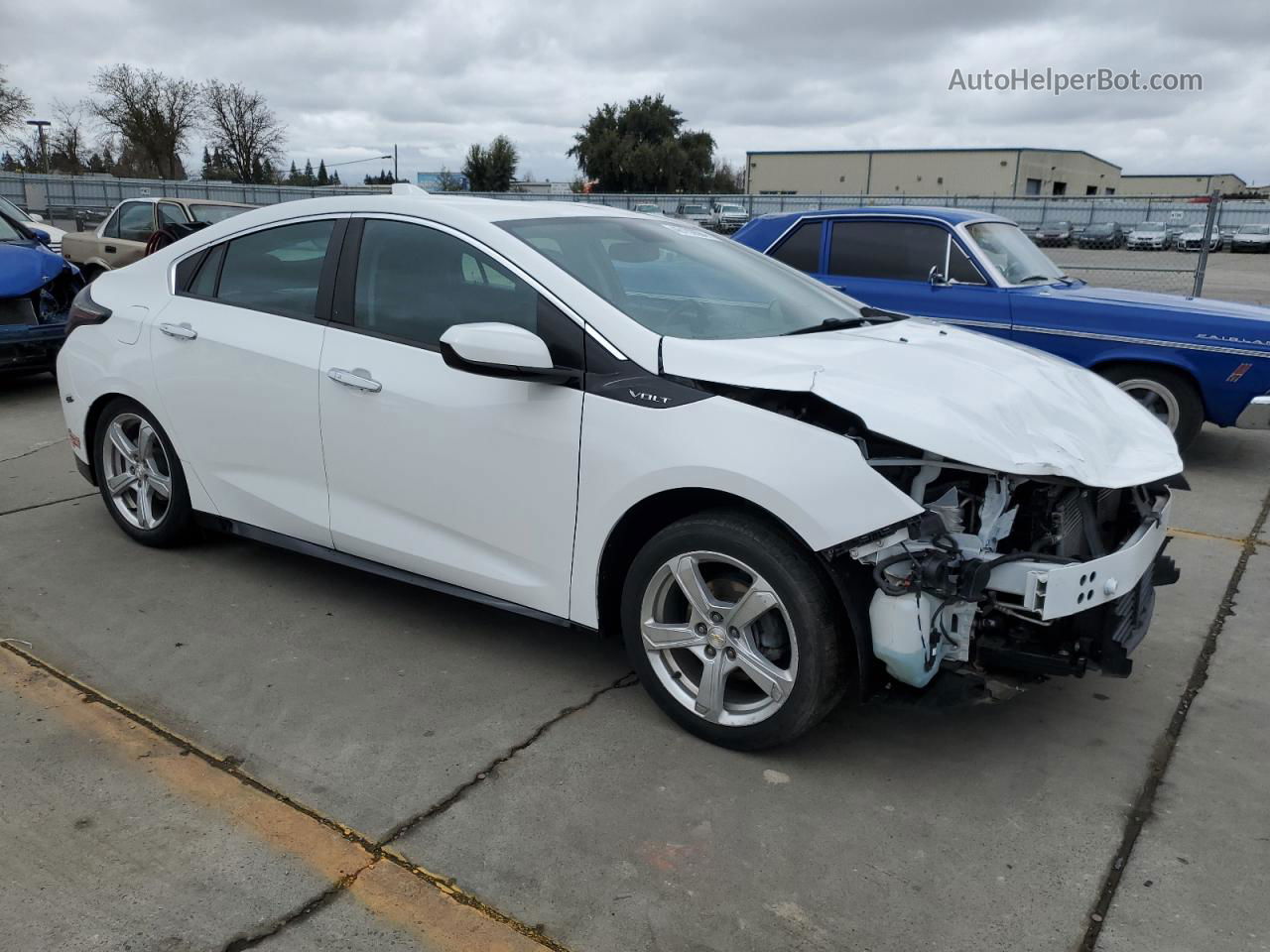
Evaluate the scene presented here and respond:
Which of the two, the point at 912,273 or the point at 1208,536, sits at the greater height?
the point at 912,273

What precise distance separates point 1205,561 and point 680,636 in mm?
3339

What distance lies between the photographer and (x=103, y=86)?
2000 inches

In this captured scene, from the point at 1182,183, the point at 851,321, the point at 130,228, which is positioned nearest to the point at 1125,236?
the point at 851,321

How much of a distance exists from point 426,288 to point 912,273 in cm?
481

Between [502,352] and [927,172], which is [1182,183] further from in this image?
[502,352]

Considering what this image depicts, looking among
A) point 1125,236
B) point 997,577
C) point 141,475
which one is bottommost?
point 141,475

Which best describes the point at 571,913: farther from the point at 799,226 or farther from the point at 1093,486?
the point at 799,226

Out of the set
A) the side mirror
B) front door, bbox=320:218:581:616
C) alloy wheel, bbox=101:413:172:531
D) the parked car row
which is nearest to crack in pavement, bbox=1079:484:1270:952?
front door, bbox=320:218:581:616

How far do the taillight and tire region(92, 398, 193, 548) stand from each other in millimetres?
400

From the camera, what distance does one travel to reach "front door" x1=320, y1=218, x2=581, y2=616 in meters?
3.28

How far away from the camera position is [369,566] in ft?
12.8

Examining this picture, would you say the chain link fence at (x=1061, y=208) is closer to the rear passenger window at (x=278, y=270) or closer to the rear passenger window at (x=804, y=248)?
the rear passenger window at (x=278, y=270)

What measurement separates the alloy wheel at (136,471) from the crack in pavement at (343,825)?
3.46 ft

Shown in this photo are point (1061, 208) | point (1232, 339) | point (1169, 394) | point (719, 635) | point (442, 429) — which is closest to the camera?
point (719, 635)
